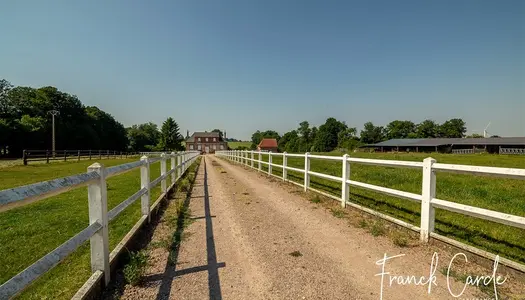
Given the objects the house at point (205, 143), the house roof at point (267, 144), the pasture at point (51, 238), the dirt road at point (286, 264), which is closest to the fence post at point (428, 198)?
the dirt road at point (286, 264)

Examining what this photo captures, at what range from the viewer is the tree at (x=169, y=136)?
78613 millimetres

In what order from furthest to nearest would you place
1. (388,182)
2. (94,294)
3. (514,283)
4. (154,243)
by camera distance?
1. (388,182)
2. (154,243)
3. (514,283)
4. (94,294)

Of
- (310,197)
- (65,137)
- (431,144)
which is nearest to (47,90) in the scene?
(65,137)

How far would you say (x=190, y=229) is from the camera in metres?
5.16

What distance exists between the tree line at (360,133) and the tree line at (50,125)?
5772cm

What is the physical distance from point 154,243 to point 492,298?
171 inches

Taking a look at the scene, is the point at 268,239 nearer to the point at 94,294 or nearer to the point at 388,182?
the point at 94,294

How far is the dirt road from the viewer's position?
9.60ft

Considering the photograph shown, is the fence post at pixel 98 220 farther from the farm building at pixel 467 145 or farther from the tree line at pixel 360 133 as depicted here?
the tree line at pixel 360 133

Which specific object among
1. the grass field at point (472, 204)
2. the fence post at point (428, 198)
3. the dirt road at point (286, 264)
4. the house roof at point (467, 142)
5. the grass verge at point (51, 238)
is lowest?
the grass verge at point (51, 238)

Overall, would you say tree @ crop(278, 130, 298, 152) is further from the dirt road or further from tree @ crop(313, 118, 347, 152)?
the dirt road

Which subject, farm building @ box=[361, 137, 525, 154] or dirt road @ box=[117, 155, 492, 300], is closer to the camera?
dirt road @ box=[117, 155, 492, 300]

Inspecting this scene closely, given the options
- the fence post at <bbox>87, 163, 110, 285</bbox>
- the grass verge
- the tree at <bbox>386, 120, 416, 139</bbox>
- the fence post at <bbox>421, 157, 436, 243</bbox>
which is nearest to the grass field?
the fence post at <bbox>421, 157, 436, 243</bbox>

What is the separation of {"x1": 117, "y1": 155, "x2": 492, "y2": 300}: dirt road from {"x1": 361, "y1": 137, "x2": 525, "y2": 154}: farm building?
7286cm
